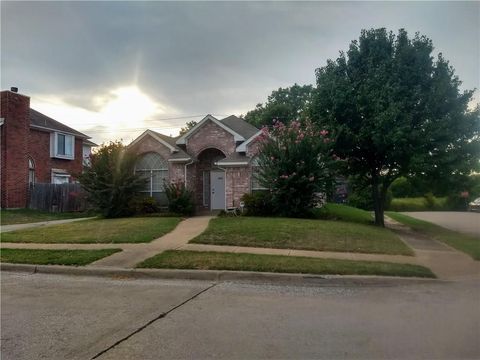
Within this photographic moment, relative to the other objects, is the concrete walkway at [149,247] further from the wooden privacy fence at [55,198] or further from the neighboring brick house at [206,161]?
the wooden privacy fence at [55,198]

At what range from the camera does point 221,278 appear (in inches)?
344

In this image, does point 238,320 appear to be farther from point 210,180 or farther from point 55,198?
point 55,198

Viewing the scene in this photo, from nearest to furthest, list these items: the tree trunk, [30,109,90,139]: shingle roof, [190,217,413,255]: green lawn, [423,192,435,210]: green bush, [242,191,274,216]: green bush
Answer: [190,217,413,255]: green lawn → [242,191,274,216]: green bush → the tree trunk → [30,109,90,139]: shingle roof → [423,192,435,210]: green bush

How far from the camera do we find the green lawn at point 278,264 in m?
8.97

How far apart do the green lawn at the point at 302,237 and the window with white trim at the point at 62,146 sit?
18649 millimetres

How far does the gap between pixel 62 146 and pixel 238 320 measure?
27951 mm

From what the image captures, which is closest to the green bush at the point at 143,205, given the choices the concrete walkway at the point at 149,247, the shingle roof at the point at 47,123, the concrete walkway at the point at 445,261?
the concrete walkway at the point at 149,247

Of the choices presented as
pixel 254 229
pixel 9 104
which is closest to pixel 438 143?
pixel 254 229

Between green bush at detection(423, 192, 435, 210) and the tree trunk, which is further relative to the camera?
green bush at detection(423, 192, 435, 210)

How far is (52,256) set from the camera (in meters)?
10.8

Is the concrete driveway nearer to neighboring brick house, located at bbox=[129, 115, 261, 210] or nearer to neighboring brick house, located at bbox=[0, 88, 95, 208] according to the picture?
neighboring brick house, located at bbox=[129, 115, 261, 210]

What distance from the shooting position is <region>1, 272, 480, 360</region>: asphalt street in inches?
191

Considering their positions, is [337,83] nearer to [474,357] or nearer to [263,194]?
[263,194]

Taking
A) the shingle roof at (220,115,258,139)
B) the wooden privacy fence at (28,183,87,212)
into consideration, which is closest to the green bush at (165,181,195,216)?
the shingle roof at (220,115,258,139)
